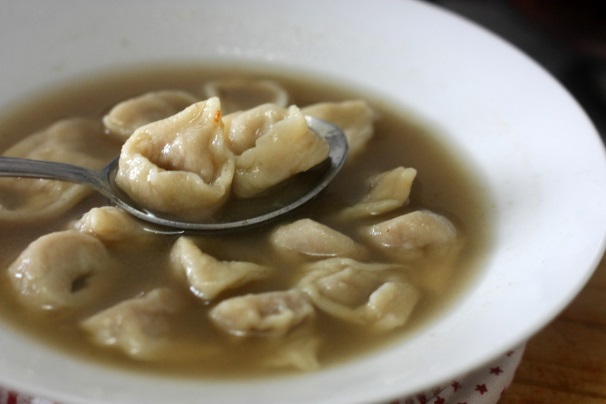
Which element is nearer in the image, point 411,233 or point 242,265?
point 242,265

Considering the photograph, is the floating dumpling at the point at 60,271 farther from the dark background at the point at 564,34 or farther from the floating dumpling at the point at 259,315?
the dark background at the point at 564,34

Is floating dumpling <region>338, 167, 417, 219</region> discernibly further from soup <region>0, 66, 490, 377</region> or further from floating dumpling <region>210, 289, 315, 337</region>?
floating dumpling <region>210, 289, 315, 337</region>

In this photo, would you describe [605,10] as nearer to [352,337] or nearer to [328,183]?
[328,183]

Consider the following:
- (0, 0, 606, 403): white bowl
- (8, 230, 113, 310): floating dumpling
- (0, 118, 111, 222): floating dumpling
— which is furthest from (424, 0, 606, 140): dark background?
(8, 230, 113, 310): floating dumpling

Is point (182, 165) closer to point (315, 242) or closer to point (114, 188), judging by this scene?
point (114, 188)

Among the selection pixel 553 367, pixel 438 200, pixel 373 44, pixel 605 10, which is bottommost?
pixel 553 367

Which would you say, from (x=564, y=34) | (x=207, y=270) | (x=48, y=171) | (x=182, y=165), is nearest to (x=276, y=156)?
(x=182, y=165)

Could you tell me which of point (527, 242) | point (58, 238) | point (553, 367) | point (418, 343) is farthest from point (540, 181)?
point (58, 238)
